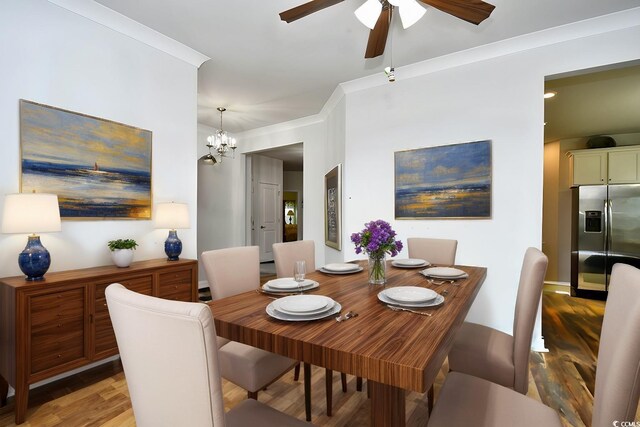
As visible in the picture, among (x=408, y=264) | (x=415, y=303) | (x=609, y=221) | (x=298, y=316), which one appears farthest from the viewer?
(x=609, y=221)

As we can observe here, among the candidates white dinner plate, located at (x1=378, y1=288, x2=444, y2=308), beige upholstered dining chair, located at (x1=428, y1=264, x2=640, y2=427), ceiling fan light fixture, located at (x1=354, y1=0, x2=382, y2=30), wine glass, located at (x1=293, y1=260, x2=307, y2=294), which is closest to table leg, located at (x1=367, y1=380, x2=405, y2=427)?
beige upholstered dining chair, located at (x1=428, y1=264, x2=640, y2=427)

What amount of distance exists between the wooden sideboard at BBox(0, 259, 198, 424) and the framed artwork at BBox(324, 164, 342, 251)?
2.31 metres

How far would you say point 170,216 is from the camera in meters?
2.70

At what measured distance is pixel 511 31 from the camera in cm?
267

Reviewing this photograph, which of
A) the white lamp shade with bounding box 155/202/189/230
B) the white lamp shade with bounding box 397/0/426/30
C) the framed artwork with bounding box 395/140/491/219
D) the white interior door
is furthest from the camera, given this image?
the white interior door

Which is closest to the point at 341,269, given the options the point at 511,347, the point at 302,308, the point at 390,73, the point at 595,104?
the point at 302,308

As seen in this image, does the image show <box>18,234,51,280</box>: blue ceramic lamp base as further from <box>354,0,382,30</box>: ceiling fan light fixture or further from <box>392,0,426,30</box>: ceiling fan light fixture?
<box>392,0,426,30</box>: ceiling fan light fixture

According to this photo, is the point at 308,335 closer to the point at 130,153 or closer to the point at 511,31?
the point at 130,153

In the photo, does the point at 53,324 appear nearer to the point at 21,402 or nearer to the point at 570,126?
the point at 21,402

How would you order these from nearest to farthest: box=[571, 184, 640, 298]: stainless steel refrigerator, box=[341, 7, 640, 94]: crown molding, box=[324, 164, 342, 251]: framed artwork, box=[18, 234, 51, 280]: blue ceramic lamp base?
box=[18, 234, 51, 280]: blue ceramic lamp base < box=[341, 7, 640, 94]: crown molding < box=[324, 164, 342, 251]: framed artwork < box=[571, 184, 640, 298]: stainless steel refrigerator

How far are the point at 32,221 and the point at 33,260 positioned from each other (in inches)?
9.9

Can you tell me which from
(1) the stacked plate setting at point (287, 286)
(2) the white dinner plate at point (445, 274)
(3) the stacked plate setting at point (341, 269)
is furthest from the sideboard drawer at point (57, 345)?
(2) the white dinner plate at point (445, 274)

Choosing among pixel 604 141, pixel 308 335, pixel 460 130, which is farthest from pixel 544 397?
pixel 604 141

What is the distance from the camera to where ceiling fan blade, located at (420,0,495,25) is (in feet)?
Answer: 5.73
